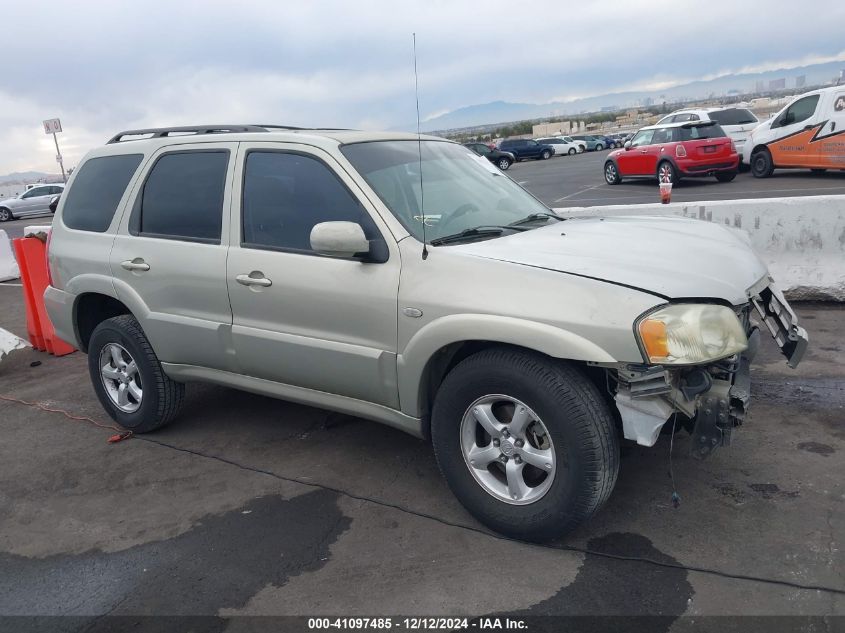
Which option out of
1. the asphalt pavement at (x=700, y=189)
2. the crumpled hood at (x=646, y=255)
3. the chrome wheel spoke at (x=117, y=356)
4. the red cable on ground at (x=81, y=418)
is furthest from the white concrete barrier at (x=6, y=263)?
the crumpled hood at (x=646, y=255)

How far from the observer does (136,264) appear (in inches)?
182

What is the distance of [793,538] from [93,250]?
14.6 ft

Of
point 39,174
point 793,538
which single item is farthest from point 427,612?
point 39,174

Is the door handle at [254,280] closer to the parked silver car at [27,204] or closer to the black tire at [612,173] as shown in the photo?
the black tire at [612,173]

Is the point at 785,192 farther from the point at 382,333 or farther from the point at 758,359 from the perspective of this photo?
the point at 382,333

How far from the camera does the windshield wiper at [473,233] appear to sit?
360cm

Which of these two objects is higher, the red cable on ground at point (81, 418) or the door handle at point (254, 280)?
the door handle at point (254, 280)

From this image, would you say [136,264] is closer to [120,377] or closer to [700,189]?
[120,377]

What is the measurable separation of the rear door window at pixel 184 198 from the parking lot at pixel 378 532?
1.42 meters

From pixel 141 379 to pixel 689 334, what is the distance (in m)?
3.54

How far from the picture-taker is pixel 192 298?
4.38m

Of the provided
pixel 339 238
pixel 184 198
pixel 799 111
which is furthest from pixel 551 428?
pixel 799 111

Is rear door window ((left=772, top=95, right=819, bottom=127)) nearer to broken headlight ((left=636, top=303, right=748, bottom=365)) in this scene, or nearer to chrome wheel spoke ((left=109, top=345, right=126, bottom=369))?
broken headlight ((left=636, top=303, right=748, bottom=365))

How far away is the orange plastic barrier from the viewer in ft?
24.2
